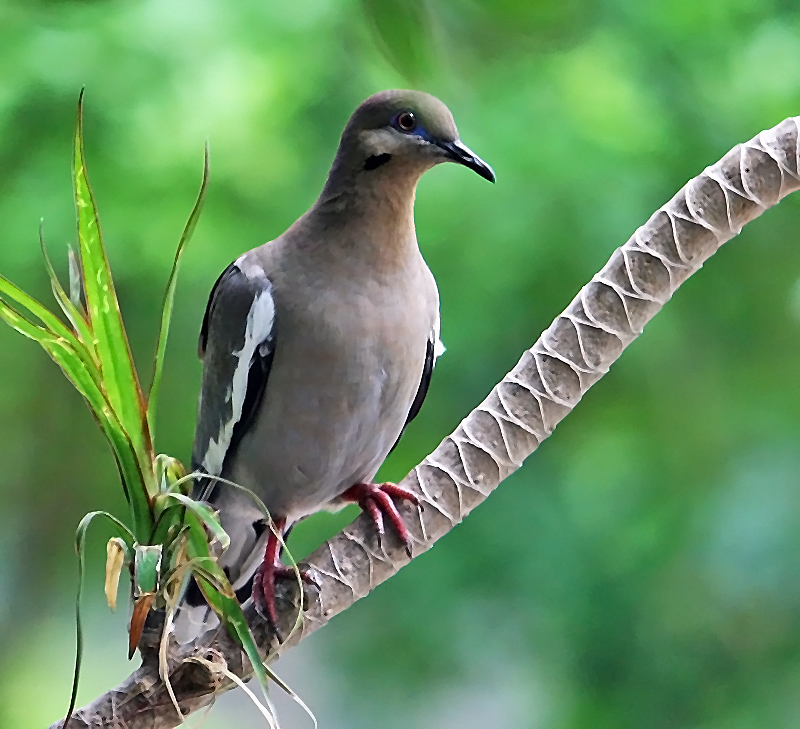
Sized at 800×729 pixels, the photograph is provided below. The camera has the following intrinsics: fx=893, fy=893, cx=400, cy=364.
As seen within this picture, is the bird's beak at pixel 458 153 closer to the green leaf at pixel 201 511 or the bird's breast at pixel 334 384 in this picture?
the bird's breast at pixel 334 384

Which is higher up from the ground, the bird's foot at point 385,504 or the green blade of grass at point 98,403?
the green blade of grass at point 98,403

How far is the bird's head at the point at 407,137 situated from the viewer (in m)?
0.86

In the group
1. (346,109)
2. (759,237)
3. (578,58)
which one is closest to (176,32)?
(346,109)

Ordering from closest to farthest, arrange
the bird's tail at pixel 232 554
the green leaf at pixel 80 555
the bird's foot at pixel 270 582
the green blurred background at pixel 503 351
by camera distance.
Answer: the green leaf at pixel 80 555 < the bird's foot at pixel 270 582 < the bird's tail at pixel 232 554 < the green blurred background at pixel 503 351

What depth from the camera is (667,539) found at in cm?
130

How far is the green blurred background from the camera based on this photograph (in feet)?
4.10

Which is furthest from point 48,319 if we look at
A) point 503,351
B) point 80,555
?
point 503,351

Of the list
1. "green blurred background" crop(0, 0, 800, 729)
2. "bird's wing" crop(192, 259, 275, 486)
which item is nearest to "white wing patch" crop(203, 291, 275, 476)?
"bird's wing" crop(192, 259, 275, 486)

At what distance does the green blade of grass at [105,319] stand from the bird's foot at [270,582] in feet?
0.54

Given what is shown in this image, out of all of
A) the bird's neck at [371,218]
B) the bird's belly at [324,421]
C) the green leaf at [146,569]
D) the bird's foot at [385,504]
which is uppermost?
the bird's neck at [371,218]

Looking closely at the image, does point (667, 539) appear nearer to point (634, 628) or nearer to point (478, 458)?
point (634, 628)

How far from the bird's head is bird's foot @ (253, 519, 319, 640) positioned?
38cm

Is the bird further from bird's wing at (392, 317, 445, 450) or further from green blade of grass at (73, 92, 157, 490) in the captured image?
green blade of grass at (73, 92, 157, 490)

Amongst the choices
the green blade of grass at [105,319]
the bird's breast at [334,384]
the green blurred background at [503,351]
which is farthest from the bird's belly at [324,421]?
the green blurred background at [503,351]
